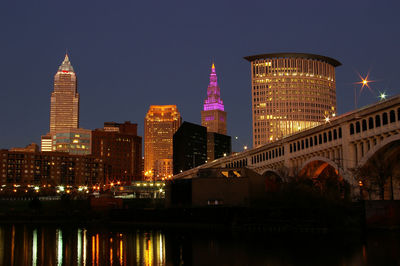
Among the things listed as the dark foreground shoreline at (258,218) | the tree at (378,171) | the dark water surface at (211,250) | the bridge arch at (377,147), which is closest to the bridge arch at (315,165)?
the tree at (378,171)

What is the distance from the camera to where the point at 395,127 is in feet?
220

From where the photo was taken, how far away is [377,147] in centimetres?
7112

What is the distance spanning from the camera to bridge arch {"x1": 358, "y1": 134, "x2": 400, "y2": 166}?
220 ft

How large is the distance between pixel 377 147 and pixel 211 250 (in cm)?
3383

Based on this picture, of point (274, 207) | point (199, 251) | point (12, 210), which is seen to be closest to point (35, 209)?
point (12, 210)

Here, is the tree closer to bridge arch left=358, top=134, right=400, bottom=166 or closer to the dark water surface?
bridge arch left=358, top=134, right=400, bottom=166

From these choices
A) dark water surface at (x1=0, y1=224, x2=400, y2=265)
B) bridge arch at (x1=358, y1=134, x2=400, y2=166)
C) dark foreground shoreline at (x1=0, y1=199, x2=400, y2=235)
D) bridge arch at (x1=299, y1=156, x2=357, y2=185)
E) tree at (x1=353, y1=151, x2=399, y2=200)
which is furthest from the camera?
bridge arch at (x1=299, y1=156, x2=357, y2=185)

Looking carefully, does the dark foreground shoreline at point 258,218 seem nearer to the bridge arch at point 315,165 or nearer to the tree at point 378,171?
the tree at point 378,171

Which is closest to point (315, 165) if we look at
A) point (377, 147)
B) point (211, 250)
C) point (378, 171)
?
point (378, 171)

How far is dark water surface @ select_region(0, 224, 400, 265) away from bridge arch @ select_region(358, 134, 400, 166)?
44.5ft

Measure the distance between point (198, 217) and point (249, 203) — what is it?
9.56 m

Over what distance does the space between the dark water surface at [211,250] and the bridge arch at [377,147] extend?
1357cm

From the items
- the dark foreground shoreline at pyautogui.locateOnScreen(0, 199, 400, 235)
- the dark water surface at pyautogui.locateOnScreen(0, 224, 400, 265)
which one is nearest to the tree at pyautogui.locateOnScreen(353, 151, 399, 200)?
the dark foreground shoreline at pyautogui.locateOnScreen(0, 199, 400, 235)

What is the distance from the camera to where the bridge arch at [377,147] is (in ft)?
220
